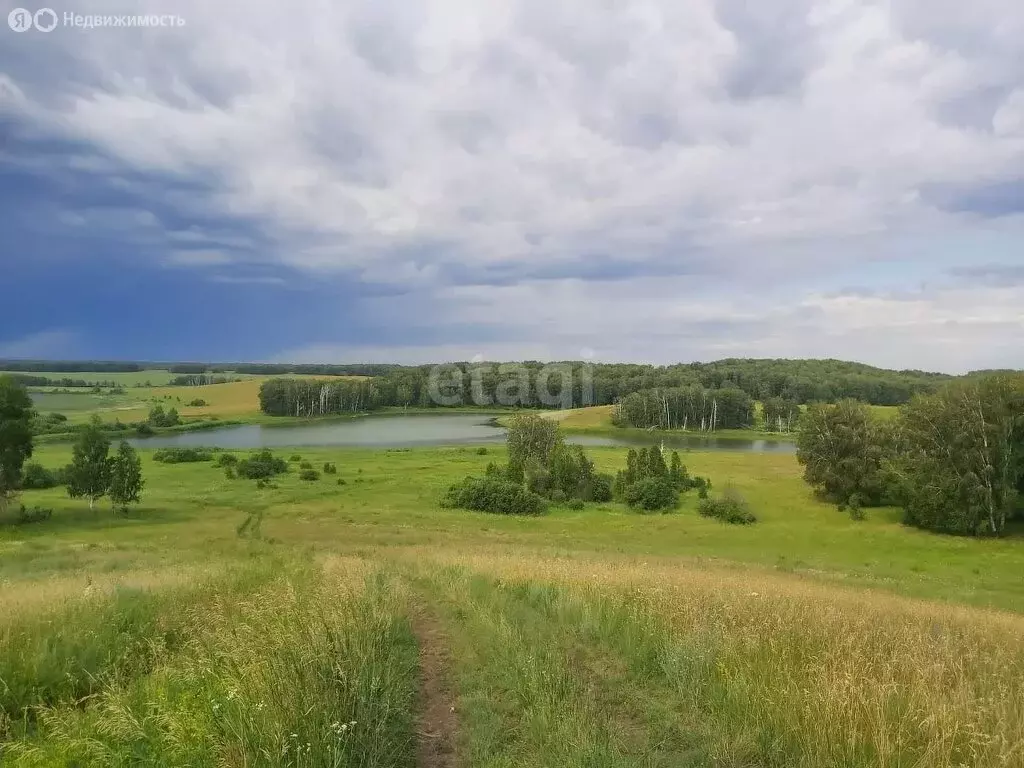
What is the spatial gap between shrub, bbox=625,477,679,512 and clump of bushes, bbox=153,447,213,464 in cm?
5712

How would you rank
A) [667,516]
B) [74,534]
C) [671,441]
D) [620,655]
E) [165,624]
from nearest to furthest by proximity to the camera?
[620,655]
[165,624]
[74,534]
[667,516]
[671,441]

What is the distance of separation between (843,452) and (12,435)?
67.2m

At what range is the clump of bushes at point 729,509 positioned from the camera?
47.6 meters

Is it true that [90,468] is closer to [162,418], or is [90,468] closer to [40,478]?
[40,478]

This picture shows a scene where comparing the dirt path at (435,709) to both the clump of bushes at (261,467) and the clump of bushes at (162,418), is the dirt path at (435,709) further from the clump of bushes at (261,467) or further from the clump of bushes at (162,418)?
the clump of bushes at (162,418)

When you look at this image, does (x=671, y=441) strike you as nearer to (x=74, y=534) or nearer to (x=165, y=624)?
(x=74, y=534)

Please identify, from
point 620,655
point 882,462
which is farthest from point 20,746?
point 882,462

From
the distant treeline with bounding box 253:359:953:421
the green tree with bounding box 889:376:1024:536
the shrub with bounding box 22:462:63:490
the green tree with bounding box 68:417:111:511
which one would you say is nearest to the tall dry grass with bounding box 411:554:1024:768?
the green tree with bounding box 889:376:1024:536

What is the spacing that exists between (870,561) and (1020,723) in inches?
1300

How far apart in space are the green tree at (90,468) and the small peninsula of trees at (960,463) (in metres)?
60.4

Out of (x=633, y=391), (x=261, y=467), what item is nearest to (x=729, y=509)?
(x=261, y=467)

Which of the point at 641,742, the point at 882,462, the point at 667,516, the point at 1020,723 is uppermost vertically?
the point at 1020,723

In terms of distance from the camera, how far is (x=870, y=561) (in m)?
33.0

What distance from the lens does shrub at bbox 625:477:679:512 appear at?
54.3 metres
